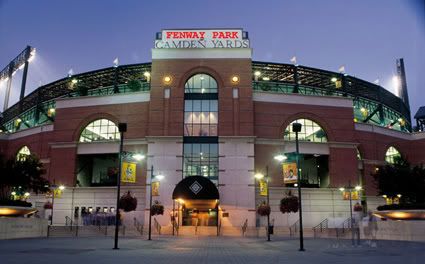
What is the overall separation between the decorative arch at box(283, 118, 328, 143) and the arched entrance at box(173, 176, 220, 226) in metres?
13.6

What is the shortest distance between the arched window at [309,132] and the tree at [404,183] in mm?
10302

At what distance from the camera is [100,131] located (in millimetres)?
52719

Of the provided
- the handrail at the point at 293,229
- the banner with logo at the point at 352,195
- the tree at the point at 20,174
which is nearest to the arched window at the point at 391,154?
the banner with logo at the point at 352,195

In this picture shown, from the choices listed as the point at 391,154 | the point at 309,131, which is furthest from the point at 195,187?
the point at 391,154

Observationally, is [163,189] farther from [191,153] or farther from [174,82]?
[174,82]

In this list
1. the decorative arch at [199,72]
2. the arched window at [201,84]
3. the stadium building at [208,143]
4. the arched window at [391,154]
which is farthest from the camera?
the arched window at [391,154]

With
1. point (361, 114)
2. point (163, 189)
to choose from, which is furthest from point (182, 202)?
point (361, 114)

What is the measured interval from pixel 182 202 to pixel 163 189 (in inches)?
107

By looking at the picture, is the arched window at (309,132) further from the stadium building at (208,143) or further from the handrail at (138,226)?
the handrail at (138,226)

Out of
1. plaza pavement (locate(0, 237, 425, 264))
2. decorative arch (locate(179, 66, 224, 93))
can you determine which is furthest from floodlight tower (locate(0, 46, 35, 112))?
plaza pavement (locate(0, 237, 425, 264))

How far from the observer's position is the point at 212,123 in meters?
49.0

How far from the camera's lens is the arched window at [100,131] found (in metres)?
52.2

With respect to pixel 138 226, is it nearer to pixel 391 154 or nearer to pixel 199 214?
pixel 199 214

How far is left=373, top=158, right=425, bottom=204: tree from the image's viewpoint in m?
41.1
